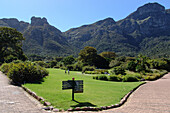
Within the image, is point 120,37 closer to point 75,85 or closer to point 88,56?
point 88,56

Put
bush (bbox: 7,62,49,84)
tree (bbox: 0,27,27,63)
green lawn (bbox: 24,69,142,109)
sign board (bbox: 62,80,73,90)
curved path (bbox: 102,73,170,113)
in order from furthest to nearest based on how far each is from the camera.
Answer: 1. tree (bbox: 0,27,27,63)
2. bush (bbox: 7,62,49,84)
3. sign board (bbox: 62,80,73,90)
4. green lawn (bbox: 24,69,142,109)
5. curved path (bbox: 102,73,170,113)

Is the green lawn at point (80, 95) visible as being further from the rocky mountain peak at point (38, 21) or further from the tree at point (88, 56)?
the rocky mountain peak at point (38, 21)

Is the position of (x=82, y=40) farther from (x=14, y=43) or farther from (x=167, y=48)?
(x=14, y=43)

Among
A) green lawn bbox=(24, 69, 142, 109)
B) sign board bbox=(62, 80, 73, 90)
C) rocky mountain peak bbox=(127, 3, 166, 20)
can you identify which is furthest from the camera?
rocky mountain peak bbox=(127, 3, 166, 20)

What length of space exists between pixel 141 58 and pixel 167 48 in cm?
7109

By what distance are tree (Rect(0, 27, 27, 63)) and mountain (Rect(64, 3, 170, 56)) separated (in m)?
81.5

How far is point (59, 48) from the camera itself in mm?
115688

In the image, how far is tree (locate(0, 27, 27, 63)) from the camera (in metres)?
37.6

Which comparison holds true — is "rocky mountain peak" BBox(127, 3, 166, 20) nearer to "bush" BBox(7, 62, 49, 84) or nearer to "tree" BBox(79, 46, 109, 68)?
"tree" BBox(79, 46, 109, 68)

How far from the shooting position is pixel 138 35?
14050 cm

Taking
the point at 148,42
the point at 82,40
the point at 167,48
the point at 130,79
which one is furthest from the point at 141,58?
the point at 82,40

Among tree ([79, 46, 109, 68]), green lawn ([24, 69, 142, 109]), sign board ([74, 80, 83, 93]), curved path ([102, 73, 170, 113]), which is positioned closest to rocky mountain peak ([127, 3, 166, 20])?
tree ([79, 46, 109, 68])

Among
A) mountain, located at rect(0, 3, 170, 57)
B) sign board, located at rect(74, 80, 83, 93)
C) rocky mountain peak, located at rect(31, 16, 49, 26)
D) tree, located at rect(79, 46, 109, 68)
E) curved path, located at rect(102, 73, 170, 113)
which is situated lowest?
curved path, located at rect(102, 73, 170, 113)

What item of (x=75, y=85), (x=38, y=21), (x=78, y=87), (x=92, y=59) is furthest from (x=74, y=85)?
(x=38, y=21)
